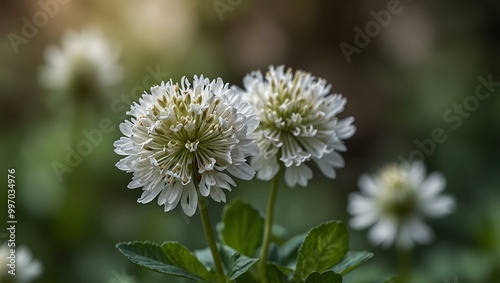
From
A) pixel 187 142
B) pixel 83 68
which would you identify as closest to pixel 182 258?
pixel 187 142

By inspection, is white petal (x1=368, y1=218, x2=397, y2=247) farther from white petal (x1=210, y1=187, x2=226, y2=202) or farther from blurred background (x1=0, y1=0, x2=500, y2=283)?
white petal (x1=210, y1=187, x2=226, y2=202)

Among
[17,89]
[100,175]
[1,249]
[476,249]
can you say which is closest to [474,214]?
[476,249]

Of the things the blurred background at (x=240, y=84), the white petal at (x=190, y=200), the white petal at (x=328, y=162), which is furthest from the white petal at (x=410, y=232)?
the white petal at (x=190, y=200)

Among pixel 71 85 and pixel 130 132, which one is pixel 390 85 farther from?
pixel 130 132

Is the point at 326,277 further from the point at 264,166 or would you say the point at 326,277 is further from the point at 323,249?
the point at 264,166

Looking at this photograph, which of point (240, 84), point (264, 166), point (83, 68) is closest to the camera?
point (264, 166)
